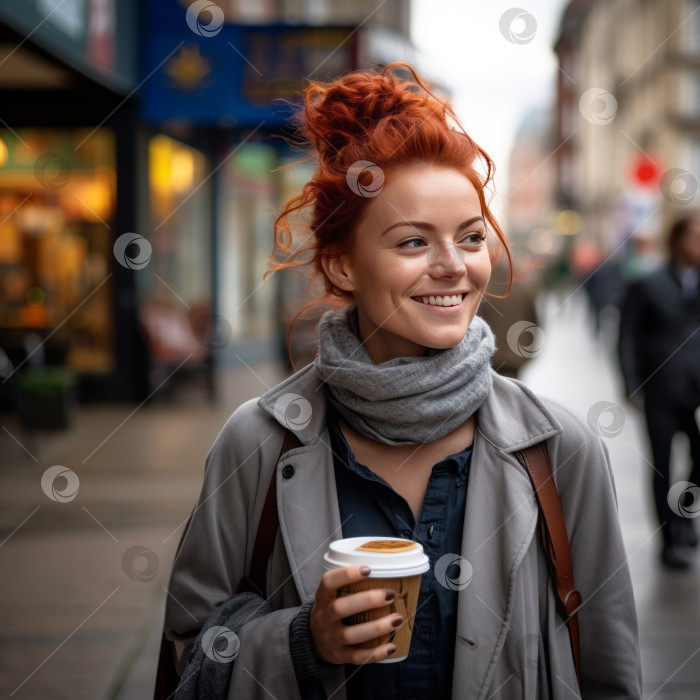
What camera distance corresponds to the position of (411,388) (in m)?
1.88

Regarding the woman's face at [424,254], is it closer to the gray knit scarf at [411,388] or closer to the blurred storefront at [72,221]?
the gray knit scarf at [411,388]

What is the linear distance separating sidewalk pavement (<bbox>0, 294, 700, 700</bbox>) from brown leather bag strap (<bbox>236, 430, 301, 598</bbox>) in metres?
0.67

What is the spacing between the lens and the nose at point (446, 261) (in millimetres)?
1819

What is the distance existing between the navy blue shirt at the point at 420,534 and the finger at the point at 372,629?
27 centimetres

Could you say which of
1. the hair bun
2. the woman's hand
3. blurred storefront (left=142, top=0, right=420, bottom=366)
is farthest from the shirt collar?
blurred storefront (left=142, top=0, right=420, bottom=366)

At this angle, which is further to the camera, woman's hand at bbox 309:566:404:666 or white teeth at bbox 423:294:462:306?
white teeth at bbox 423:294:462:306

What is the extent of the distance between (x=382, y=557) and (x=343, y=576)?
0.07 m

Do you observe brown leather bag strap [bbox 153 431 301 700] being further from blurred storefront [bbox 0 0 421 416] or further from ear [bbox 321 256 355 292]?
blurred storefront [bbox 0 0 421 416]

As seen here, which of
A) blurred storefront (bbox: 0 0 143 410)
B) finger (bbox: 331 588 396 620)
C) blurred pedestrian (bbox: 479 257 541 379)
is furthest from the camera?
blurred storefront (bbox: 0 0 143 410)

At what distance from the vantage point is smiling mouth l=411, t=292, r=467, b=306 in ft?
6.10

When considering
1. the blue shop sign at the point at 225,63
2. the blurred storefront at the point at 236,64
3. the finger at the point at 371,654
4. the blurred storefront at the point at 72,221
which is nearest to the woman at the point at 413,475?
the finger at the point at 371,654

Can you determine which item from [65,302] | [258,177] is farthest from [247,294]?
[65,302]

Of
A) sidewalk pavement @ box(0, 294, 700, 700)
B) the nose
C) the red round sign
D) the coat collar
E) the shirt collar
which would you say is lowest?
sidewalk pavement @ box(0, 294, 700, 700)

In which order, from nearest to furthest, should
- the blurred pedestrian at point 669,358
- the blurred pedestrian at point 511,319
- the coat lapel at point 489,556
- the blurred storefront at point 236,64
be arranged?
the coat lapel at point 489,556, the blurred pedestrian at point 511,319, the blurred pedestrian at point 669,358, the blurred storefront at point 236,64
